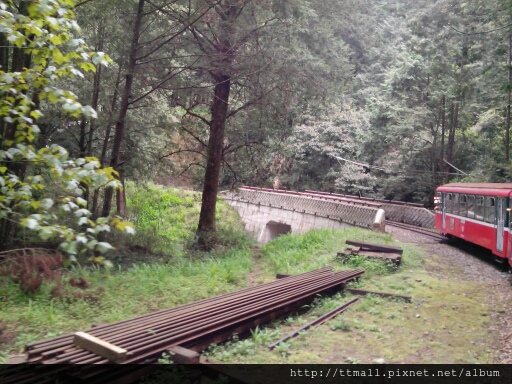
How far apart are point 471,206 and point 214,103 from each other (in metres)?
9.52

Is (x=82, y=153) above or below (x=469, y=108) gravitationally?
below

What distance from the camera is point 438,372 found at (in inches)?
229

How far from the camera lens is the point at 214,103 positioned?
52.7ft

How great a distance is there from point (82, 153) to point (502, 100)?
18.6 meters

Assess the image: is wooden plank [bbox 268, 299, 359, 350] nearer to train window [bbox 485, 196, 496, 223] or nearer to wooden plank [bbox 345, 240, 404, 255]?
wooden plank [bbox 345, 240, 404, 255]

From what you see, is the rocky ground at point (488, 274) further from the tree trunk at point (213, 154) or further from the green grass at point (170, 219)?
the tree trunk at point (213, 154)

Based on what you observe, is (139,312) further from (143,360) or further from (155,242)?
(155,242)

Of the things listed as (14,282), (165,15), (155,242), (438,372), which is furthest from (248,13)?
(438,372)

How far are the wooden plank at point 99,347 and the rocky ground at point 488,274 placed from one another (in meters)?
4.81

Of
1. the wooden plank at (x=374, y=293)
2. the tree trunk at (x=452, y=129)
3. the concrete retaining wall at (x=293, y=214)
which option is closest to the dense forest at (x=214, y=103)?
the tree trunk at (x=452, y=129)

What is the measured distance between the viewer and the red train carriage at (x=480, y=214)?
1288 cm

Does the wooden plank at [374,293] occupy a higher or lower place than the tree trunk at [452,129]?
lower

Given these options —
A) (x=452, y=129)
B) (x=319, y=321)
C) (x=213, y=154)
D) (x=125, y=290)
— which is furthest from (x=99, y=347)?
(x=452, y=129)

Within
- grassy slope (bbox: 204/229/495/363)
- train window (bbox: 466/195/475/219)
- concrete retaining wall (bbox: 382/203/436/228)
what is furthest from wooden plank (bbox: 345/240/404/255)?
concrete retaining wall (bbox: 382/203/436/228)
